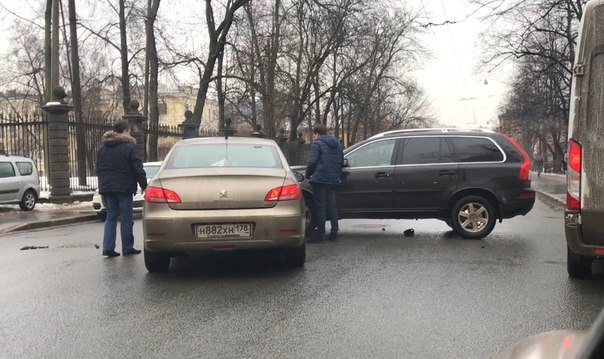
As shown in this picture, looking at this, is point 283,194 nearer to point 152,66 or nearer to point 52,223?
point 52,223

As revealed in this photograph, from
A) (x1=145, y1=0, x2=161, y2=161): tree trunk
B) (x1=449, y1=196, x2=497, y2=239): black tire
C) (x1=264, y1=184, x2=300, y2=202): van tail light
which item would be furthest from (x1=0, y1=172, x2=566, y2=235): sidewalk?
(x1=264, y1=184, x2=300, y2=202): van tail light

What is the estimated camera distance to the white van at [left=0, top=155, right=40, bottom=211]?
1598 centimetres

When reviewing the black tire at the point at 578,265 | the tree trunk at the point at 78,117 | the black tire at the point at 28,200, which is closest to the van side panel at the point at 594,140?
the black tire at the point at 578,265

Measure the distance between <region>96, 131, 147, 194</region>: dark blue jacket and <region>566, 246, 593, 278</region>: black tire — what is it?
16.9ft

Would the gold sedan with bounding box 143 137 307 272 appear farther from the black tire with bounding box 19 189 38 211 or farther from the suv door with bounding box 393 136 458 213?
the black tire with bounding box 19 189 38 211

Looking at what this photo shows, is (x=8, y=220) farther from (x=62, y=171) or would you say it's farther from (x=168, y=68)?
(x=168, y=68)

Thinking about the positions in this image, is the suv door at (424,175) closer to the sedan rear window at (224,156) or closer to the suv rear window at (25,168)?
the sedan rear window at (224,156)

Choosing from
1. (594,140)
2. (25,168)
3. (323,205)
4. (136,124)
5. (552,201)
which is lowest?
(552,201)

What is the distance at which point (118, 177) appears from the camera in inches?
296

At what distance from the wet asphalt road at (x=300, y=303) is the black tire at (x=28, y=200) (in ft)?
29.6

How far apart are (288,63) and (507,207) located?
2441 cm

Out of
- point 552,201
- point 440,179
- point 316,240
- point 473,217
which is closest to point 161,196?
point 316,240

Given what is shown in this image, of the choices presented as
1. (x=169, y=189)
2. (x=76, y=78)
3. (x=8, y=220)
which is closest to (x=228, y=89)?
(x=76, y=78)

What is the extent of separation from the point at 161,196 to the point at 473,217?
17.3 feet
